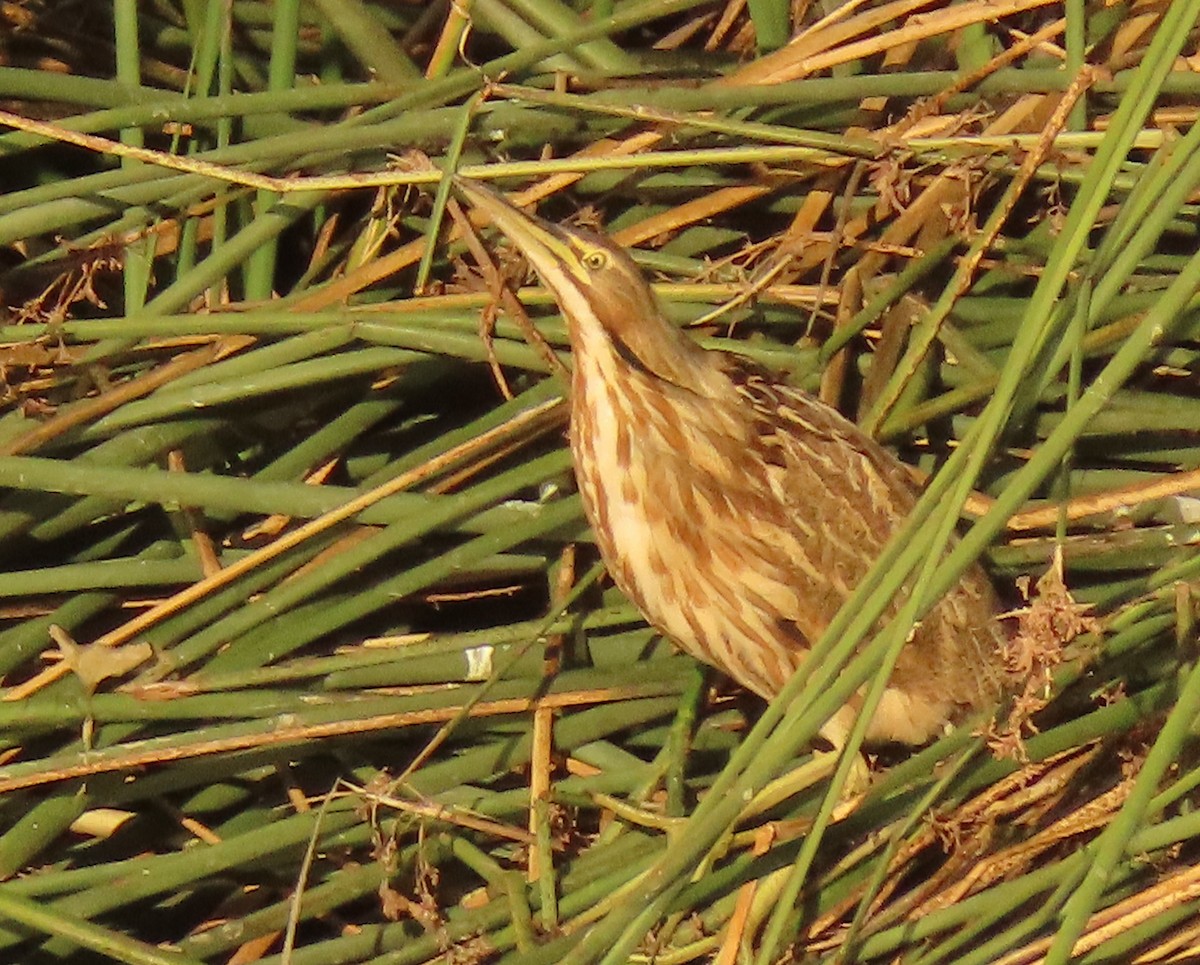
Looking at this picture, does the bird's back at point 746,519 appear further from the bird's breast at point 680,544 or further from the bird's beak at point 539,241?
the bird's beak at point 539,241

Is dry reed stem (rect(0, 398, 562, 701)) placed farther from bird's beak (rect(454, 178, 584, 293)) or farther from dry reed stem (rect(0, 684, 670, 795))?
bird's beak (rect(454, 178, 584, 293))

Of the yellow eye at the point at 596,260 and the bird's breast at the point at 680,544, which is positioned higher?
the yellow eye at the point at 596,260

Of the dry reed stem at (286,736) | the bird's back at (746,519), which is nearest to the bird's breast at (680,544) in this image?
the bird's back at (746,519)

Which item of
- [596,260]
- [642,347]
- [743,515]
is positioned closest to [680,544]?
[743,515]

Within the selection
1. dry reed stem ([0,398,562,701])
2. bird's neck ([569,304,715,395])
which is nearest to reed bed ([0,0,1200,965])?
dry reed stem ([0,398,562,701])

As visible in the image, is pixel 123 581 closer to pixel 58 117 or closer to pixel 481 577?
pixel 481 577

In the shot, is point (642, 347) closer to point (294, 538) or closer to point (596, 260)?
point (596, 260)

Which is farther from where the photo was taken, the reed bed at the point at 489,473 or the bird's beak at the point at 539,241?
the reed bed at the point at 489,473

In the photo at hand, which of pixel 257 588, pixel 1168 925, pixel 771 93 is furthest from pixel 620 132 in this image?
pixel 1168 925
